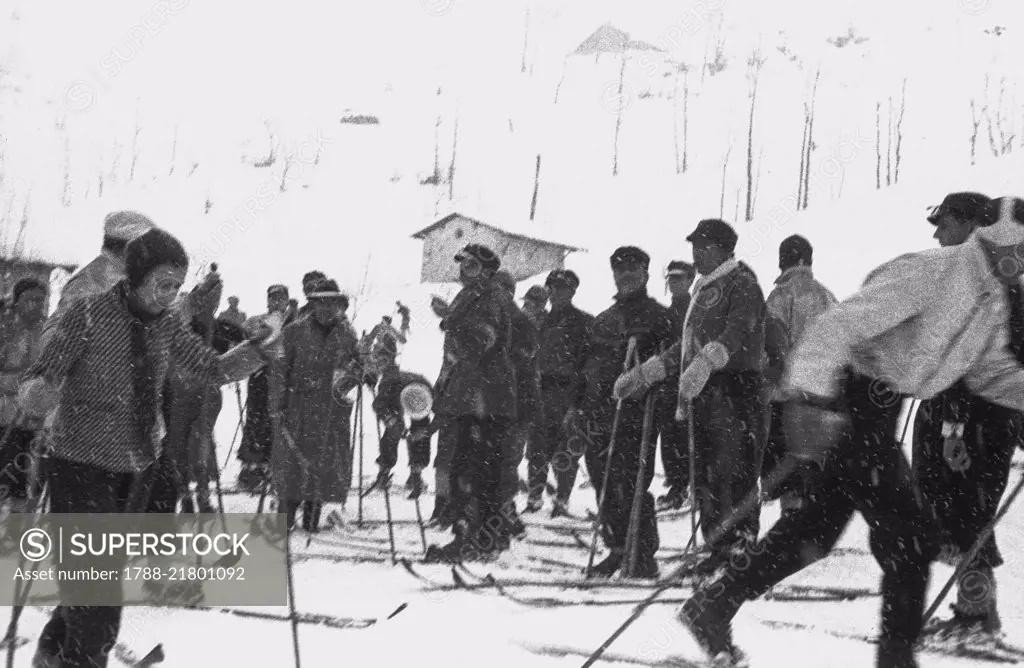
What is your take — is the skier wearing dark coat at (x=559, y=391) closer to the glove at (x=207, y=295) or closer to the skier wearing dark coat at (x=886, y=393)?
the glove at (x=207, y=295)

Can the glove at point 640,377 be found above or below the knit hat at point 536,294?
below

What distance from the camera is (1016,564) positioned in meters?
6.82

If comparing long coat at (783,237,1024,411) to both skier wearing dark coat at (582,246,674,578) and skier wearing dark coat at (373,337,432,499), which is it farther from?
Result: skier wearing dark coat at (373,337,432,499)

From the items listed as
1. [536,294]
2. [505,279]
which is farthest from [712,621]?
[536,294]

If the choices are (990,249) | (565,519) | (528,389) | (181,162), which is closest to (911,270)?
(990,249)

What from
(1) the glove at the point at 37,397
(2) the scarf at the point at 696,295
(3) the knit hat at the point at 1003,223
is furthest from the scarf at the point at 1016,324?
(1) the glove at the point at 37,397

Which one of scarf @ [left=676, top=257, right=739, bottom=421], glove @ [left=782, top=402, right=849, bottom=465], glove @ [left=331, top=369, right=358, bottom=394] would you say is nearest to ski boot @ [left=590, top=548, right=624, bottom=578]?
scarf @ [left=676, top=257, right=739, bottom=421]

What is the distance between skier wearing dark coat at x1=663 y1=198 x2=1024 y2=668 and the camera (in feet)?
11.7

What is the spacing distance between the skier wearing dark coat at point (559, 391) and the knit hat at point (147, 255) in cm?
545

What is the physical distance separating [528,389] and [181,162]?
43471mm

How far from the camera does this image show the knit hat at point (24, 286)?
6.60 metres

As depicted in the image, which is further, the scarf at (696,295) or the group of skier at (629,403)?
the scarf at (696,295)

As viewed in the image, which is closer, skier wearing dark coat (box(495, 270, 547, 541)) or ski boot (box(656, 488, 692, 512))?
skier wearing dark coat (box(495, 270, 547, 541))

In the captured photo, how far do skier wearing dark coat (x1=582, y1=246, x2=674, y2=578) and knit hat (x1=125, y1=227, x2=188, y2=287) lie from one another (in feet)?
10.9
